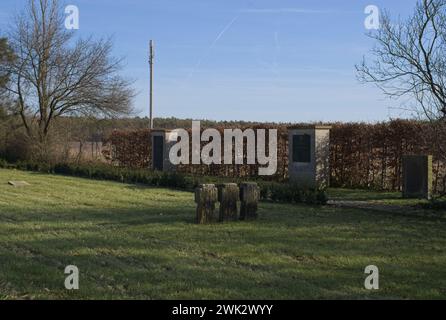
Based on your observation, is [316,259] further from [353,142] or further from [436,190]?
[353,142]

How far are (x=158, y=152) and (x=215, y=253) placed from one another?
62.5 feet

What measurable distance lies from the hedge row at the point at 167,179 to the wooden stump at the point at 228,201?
147 inches

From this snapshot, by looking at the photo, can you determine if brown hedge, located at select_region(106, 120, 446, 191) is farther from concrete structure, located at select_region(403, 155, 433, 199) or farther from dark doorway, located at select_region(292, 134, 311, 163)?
dark doorway, located at select_region(292, 134, 311, 163)

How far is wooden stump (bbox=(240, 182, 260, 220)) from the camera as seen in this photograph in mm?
11477

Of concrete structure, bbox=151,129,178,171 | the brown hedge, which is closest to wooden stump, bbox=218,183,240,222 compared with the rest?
the brown hedge

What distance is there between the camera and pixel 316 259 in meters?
7.95

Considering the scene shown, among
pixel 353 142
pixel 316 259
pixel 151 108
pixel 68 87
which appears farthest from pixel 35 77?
pixel 316 259

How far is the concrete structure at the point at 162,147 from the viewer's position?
1052 inches

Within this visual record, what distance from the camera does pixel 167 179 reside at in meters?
19.9

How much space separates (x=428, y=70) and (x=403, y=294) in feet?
31.3

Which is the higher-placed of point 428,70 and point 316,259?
point 428,70

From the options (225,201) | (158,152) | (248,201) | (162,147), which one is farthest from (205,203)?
(158,152)

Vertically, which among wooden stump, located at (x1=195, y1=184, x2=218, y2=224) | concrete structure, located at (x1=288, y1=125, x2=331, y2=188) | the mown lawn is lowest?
the mown lawn
